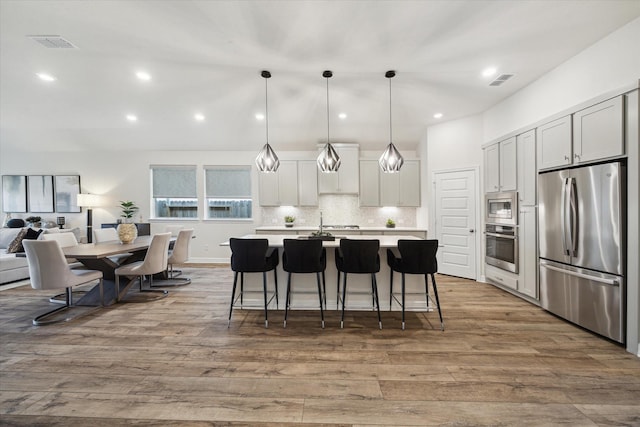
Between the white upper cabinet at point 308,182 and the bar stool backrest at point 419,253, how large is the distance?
3.29m

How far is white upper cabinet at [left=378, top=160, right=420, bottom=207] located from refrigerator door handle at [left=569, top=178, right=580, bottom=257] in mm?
3003

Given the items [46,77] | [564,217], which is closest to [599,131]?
[564,217]

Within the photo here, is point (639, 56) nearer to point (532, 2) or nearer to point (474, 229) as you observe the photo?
point (532, 2)

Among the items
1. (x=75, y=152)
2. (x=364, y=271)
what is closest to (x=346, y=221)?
(x=364, y=271)

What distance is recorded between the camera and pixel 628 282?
227 centimetres

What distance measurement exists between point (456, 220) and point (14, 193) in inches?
401

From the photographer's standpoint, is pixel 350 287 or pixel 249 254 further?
pixel 350 287

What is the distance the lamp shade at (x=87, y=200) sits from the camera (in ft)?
19.1

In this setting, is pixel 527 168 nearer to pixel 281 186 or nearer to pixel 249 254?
pixel 249 254

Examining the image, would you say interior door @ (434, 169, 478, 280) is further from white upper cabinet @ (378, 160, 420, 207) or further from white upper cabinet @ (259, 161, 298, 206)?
white upper cabinet @ (259, 161, 298, 206)

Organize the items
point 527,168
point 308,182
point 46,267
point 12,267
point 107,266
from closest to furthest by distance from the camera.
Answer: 1. point 46,267
2. point 527,168
3. point 107,266
4. point 12,267
5. point 308,182

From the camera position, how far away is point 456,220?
4695 mm

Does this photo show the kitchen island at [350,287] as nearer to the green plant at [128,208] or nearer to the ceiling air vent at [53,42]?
the ceiling air vent at [53,42]

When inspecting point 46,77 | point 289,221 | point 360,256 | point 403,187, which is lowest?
point 360,256
